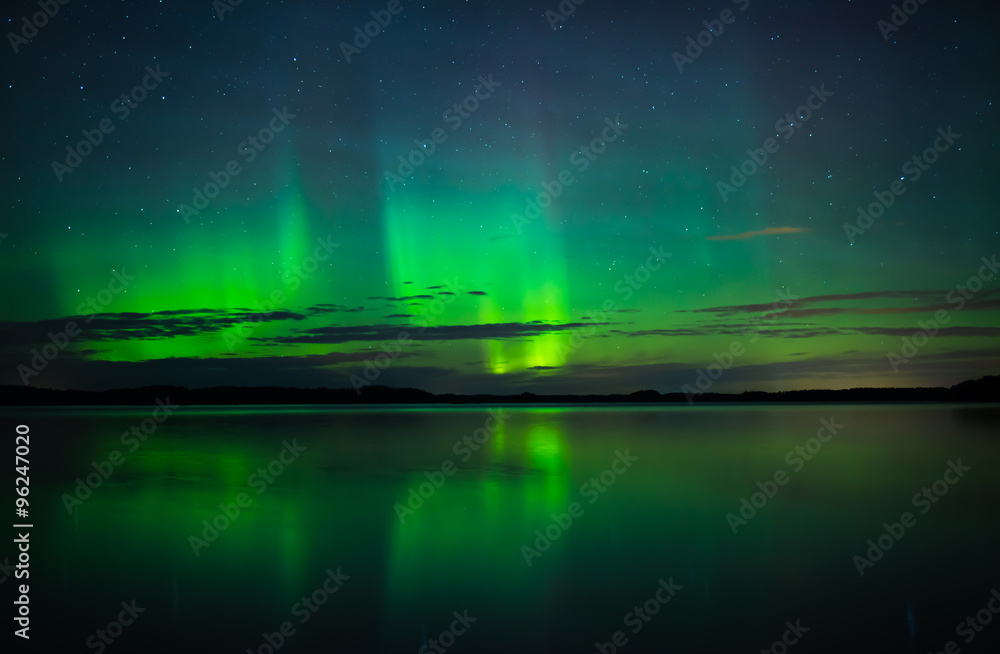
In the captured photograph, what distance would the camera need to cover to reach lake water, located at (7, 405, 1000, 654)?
5062 millimetres

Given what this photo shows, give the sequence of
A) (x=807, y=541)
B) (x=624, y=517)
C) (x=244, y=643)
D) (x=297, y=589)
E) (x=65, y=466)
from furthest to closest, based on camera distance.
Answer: (x=65, y=466) < (x=624, y=517) < (x=807, y=541) < (x=297, y=589) < (x=244, y=643)

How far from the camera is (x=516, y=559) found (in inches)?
279

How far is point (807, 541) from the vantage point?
25.7 feet

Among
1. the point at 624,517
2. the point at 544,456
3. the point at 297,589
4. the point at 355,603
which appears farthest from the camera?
the point at 544,456

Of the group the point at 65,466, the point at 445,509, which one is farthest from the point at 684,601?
the point at 65,466

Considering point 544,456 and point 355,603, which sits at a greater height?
point 544,456

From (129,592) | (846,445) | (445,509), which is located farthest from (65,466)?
(846,445)

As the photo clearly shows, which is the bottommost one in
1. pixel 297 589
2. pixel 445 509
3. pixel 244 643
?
pixel 244 643

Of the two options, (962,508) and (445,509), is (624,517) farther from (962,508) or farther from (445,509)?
(962,508)

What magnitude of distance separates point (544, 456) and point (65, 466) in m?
10.6

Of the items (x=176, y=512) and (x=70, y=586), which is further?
(x=176, y=512)

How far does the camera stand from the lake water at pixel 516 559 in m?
5.06

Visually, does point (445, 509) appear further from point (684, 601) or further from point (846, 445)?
point (846, 445)

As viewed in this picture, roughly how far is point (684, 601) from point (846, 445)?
54.3 ft
